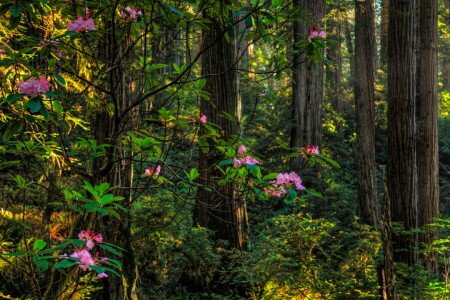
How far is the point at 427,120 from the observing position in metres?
6.75

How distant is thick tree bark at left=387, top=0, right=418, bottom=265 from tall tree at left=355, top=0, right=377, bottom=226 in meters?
3.19

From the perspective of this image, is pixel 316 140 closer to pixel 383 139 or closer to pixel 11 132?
pixel 383 139

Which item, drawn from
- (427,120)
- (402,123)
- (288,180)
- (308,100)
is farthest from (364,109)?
(288,180)

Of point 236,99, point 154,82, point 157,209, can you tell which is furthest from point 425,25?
point 154,82

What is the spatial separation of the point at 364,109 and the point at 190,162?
6.29 metres

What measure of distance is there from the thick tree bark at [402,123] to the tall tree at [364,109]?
3192mm

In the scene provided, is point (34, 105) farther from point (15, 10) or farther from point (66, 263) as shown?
point (66, 263)

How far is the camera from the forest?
193 cm

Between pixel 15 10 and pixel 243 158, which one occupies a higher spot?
pixel 15 10

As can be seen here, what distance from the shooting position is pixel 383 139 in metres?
14.4

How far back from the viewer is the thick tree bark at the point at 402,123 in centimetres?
533

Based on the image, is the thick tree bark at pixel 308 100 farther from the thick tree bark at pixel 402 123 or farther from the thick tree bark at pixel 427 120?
the thick tree bark at pixel 402 123

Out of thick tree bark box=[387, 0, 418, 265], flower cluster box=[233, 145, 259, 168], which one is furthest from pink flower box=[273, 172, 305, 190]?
thick tree bark box=[387, 0, 418, 265]

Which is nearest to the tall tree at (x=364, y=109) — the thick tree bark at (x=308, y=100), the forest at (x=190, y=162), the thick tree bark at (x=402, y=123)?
the forest at (x=190, y=162)
